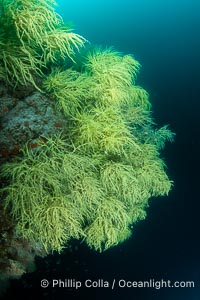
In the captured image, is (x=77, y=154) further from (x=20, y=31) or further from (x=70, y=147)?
(x=20, y=31)

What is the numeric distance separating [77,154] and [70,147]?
198 millimetres

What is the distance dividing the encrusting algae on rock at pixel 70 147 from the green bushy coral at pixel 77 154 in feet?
0.05

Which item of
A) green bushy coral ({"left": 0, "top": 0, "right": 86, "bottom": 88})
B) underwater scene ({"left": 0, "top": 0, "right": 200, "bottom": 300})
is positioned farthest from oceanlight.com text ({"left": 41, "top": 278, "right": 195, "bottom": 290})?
green bushy coral ({"left": 0, "top": 0, "right": 86, "bottom": 88})

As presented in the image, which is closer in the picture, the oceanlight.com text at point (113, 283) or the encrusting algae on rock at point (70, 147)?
the encrusting algae on rock at point (70, 147)

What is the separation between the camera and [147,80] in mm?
10414

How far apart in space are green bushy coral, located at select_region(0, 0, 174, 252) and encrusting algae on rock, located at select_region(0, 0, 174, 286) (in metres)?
0.01

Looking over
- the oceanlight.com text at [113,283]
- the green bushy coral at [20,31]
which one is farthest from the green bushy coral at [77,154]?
the oceanlight.com text at [113,283]

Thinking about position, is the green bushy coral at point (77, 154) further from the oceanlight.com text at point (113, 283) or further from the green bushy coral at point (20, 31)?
the oceanlight.com text at point (113, 283)

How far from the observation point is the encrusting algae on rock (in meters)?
3.44

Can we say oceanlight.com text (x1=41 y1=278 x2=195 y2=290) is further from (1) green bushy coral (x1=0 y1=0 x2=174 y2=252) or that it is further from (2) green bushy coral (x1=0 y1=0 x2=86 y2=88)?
(2) green bushy coral (x1=0 y1=0 x2=86 y2=88)

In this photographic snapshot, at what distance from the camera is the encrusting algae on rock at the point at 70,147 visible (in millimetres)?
3436

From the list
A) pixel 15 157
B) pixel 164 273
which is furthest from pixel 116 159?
pixel 164 273

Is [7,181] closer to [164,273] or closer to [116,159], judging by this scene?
[116,159]

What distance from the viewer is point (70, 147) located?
13.1 ft
